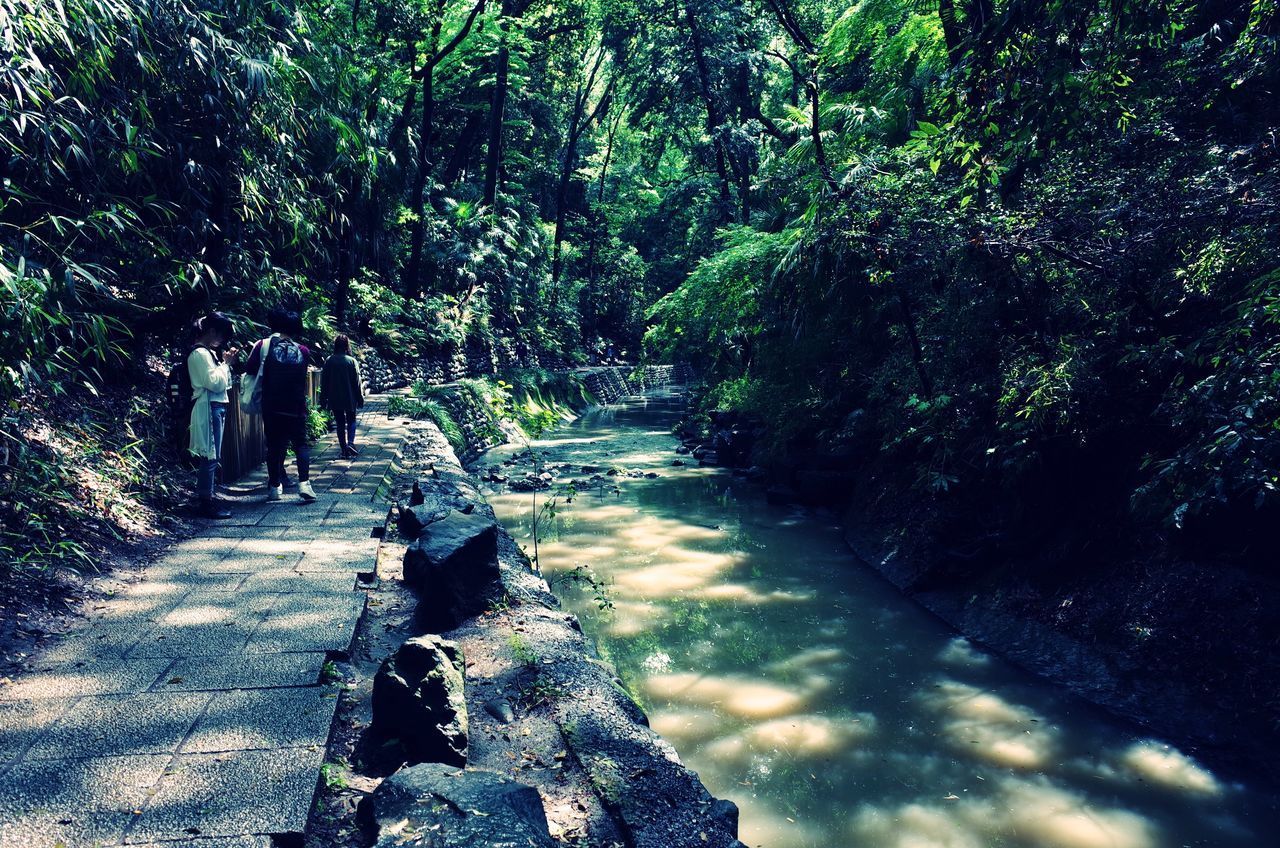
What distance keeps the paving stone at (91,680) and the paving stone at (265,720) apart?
0.44m

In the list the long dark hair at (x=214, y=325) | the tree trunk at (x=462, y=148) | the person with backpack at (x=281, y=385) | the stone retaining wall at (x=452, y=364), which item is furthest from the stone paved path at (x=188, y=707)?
the tree trunk at (x=462, y=148)

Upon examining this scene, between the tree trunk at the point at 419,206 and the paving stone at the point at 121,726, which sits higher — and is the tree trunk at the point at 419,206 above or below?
above

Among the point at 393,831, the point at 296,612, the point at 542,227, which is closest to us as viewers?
the point at 393,831

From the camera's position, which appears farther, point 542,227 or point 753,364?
point 542,227

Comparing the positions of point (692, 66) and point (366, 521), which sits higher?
point (692, 66)

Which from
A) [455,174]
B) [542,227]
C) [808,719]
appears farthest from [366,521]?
[455,174]

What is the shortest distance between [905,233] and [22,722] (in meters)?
6.85

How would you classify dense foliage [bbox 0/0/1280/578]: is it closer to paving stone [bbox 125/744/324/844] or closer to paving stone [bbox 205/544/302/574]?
paving stone [bbox 205/544/302/574]

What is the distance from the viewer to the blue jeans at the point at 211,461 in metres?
5.91

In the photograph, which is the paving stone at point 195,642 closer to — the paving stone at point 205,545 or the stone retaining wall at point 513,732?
the stone retaining wall at point 513,732

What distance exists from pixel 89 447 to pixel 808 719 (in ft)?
18.4

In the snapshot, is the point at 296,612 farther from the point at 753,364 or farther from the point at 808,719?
the point at 753,364

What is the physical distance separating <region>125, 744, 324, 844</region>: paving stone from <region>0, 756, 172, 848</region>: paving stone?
0.06 meters

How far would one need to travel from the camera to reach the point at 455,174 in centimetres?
2716
